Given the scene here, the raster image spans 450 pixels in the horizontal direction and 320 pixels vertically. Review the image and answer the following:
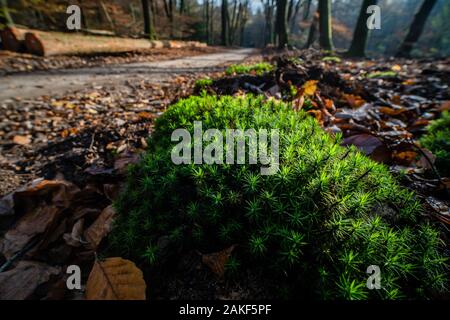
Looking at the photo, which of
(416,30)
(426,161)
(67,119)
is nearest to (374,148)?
(426,161)

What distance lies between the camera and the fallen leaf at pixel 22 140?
11.1 ft

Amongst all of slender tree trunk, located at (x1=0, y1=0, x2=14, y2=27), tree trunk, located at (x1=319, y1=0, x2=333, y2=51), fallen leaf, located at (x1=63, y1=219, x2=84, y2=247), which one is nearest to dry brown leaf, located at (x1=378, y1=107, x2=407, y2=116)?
fallen leaf, located at (x1=63, y1=219, x2=84, y2=247)

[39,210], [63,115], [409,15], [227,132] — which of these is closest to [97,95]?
[63,115]

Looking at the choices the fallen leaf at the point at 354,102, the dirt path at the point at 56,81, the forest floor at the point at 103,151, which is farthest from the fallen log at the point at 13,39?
the fallen leaf at the point at 354,102

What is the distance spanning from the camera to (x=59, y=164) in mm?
2869

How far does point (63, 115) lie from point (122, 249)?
3631 mm

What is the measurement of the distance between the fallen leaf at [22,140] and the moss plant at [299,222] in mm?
2556

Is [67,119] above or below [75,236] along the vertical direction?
above

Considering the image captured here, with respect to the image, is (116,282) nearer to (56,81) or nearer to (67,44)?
(56,81)

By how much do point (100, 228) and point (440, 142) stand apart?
3009mm

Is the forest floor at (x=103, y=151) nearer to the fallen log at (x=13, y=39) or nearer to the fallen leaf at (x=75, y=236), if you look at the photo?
the fallen leaf at (x=75, y=236)

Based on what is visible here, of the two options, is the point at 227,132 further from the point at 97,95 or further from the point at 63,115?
the point at 97,95

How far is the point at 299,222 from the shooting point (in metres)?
1.27

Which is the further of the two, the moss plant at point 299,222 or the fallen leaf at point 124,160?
the fallen leaf at point 124,160
